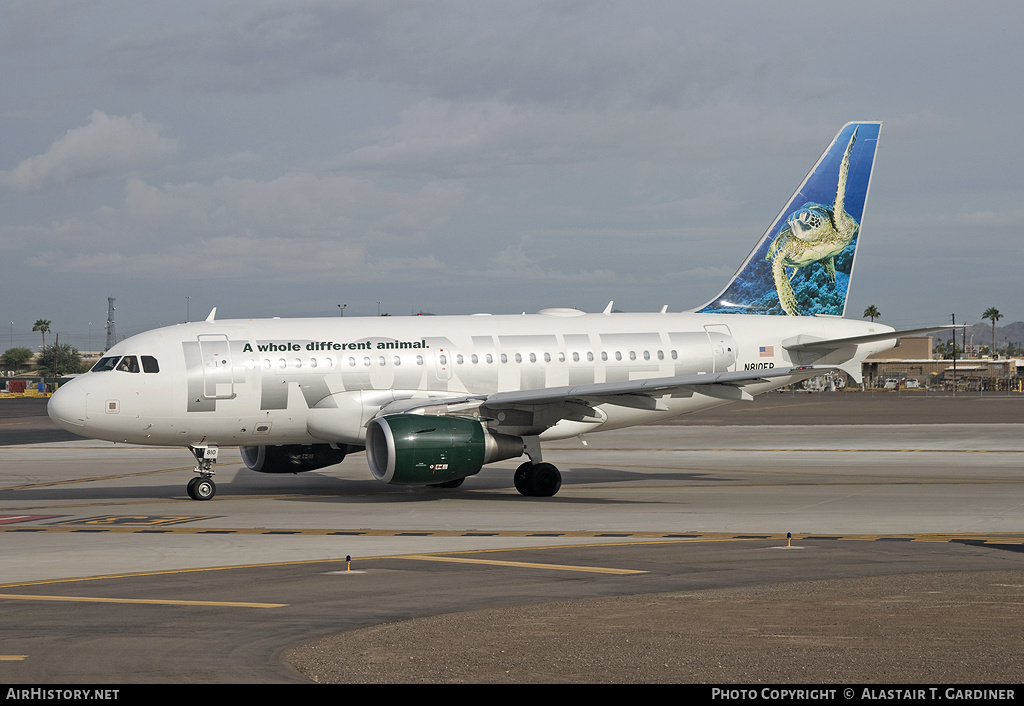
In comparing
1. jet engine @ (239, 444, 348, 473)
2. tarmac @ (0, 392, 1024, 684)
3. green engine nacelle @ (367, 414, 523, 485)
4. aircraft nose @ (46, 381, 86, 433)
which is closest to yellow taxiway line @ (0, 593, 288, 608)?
tarmac @ (0, 392, 1024, 684)

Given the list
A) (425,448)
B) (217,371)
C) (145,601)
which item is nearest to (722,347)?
(425,448)

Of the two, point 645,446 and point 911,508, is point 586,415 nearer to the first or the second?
point 911,508

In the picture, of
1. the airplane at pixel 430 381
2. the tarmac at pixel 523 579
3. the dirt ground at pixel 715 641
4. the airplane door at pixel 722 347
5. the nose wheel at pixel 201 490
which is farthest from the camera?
the airplane door at pixel 722 347

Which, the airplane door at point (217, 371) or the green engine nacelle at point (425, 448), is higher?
the airplane door at point (217, 371)

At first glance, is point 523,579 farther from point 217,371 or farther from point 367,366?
point 217,371

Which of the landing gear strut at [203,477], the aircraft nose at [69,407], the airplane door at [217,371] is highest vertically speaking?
the airplane door at [217,371]

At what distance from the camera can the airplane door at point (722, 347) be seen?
3359cm

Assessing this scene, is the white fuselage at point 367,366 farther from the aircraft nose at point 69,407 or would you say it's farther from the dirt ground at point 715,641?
the dirt ground at point 715,641

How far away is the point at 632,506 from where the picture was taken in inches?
1095

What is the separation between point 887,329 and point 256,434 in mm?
18714

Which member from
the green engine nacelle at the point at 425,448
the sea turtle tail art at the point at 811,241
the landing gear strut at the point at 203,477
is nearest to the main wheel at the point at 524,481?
the green engine nacelle at the point at 425,448

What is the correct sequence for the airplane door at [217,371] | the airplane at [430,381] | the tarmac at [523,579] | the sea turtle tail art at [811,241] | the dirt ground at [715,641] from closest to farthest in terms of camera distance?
1. the dirt ground at [715,641]
2. the tarmac at [523,579]
3. the airplane at [430,381]
4. the airplane door at [217,371]
5. the sea turtle tail art at [811,241]

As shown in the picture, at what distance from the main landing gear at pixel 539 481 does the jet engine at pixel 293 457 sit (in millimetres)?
5788

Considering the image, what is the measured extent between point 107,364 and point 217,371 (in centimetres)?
287
